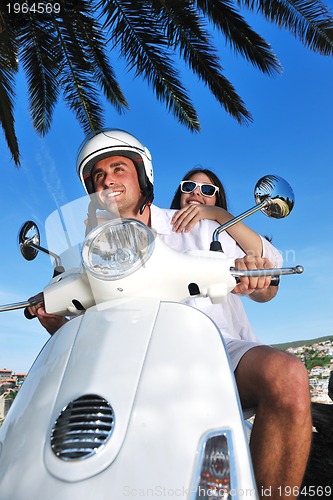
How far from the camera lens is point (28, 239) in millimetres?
1725

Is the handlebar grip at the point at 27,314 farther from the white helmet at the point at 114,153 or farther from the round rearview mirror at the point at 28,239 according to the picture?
the white helmet at the point at 114,153

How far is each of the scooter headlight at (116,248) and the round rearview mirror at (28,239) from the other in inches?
17.4

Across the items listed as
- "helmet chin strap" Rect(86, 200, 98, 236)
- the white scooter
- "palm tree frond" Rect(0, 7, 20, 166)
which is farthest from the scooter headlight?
"palm tree frond" Rect(0, 7, 20, 166)

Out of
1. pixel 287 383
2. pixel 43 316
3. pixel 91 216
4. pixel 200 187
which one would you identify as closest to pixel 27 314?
pixel 43 316

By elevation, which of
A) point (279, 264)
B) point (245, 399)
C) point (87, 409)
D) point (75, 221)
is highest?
point (279, 264)

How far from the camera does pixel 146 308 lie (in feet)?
4.18

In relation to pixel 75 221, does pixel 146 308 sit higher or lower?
lower

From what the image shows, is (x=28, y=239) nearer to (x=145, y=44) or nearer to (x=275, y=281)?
(x=275, y=281)

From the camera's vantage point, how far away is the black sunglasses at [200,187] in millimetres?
2858

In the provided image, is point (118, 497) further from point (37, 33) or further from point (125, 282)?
point (37, 33)

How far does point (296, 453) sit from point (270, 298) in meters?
0.62

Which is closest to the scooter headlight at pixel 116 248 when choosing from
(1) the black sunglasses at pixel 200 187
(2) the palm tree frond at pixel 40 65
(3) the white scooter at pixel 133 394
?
(3) the white scooter at pixel 133 394

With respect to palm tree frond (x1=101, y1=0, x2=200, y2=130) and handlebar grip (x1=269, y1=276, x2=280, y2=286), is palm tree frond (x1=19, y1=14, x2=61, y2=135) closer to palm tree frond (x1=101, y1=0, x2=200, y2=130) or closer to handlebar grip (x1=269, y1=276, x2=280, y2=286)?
palm tree frond (x1=101, y1=0, x2=200, y2=130)

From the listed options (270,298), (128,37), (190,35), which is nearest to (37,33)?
(128,37)
